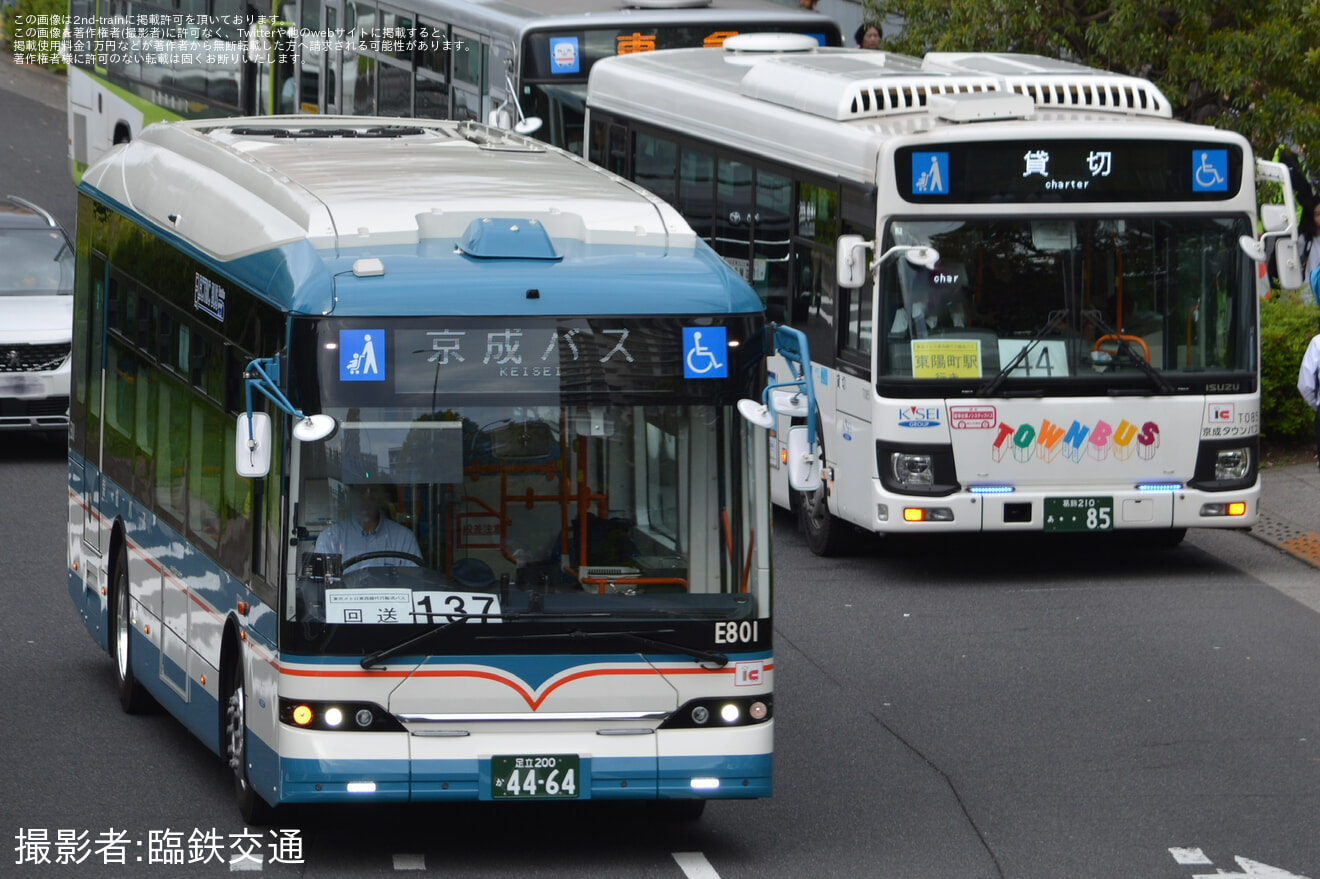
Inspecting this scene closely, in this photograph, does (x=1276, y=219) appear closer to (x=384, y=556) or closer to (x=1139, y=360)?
(x=1139, y=360)

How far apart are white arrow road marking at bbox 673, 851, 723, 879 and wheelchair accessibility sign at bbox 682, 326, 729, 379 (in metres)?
1.91

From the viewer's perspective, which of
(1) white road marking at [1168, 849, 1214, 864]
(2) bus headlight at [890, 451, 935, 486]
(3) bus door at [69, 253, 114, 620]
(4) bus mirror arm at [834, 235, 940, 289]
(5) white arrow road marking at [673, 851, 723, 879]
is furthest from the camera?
(2) bus headlight at [890, 451, 935, 486]

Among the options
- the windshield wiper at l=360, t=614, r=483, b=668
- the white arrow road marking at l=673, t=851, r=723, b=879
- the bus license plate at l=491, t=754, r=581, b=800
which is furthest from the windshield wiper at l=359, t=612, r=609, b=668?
the white arrow road marking at l=673, t=851, r=723, b=879

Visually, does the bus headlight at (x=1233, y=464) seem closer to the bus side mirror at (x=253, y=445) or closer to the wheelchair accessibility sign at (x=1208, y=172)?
the wheelchair accessibility sign at (x=1208, y=172)

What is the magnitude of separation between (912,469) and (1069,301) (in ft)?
4.63

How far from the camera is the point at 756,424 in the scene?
30.0ft

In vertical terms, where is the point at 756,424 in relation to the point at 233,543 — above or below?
above

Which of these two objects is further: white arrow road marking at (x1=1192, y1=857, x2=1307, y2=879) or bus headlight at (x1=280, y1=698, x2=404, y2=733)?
white arrow road marking at (x1=1192, y1=857, x2=1307, y2=879)

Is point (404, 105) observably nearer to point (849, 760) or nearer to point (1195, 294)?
point (1195, 294)

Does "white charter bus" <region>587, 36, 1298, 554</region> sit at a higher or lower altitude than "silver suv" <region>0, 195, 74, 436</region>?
higher

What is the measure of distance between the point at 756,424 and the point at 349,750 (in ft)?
6.32

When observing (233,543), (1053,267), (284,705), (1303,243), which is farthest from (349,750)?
(1303,243)

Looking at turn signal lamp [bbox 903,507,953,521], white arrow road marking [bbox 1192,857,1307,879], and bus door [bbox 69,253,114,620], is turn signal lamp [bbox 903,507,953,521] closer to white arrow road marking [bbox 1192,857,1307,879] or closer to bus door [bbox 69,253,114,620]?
bus door [bbox 69,253,114,620]

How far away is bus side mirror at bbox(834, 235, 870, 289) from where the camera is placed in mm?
14930
